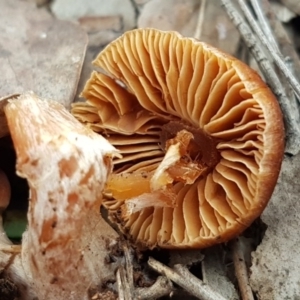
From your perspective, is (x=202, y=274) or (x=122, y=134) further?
(x=122, y=134)

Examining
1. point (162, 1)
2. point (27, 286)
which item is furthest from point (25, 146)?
point (162, 1)

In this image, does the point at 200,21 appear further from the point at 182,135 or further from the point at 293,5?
the point at 182,135

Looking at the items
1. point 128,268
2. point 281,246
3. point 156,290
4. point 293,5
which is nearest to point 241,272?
point 281,246

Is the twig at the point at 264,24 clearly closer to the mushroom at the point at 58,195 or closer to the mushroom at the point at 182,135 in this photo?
the mushroom at the point at 182,135

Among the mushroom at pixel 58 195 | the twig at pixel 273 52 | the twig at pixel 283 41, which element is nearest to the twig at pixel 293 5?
the twig at pixel 283 41

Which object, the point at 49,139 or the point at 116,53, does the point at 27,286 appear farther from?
the point at 116,53

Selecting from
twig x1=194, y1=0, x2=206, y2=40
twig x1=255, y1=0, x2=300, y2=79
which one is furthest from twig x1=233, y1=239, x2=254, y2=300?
twig x1=194, y1=0, x2=206, y2=40
